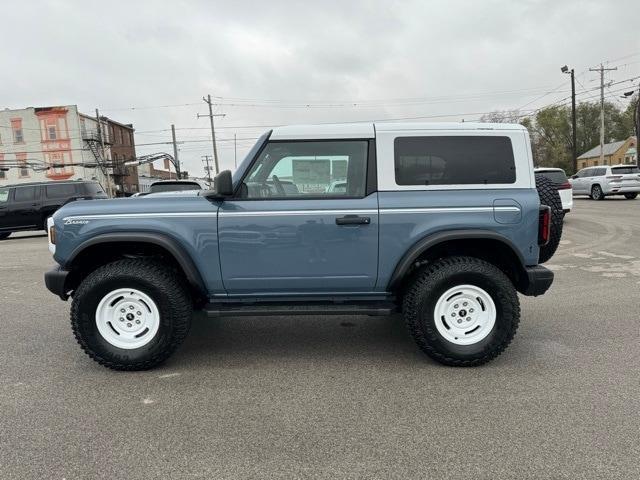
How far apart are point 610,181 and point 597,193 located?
1207 millimetres

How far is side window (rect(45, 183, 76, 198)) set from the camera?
14.0 m

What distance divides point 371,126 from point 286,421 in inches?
93.1

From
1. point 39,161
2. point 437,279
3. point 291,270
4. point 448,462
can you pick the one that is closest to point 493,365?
point 437,279

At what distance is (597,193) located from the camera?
21844 mm

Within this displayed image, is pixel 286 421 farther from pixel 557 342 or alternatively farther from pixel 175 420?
pixel 557 342

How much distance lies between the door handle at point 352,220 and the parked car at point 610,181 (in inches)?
846

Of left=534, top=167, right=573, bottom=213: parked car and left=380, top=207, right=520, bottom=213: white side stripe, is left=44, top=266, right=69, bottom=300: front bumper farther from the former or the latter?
left=534, top=167, right=573, bottom=213: parked car

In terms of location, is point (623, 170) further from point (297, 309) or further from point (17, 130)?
point (17, 130)

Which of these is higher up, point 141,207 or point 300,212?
point 141,207

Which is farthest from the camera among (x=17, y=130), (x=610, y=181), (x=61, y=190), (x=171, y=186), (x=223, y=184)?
(x=17, y=130)

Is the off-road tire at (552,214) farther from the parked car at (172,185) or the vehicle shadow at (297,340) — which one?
the parked car at (172,185)

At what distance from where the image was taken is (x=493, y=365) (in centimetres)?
375

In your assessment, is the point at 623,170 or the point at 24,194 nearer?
the point at 24,194

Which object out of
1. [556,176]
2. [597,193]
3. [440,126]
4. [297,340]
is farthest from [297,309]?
[597,193]
